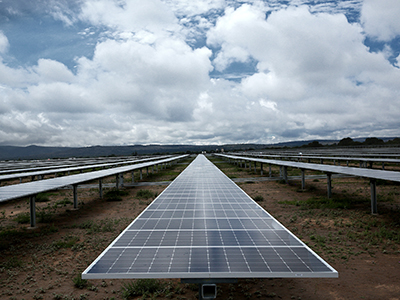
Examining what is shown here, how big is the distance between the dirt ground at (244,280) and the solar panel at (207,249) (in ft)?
4.74

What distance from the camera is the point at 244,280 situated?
6863 mm

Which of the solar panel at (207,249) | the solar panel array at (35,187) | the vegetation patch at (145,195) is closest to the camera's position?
the solar panel at (207,249)

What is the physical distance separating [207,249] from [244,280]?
231cm

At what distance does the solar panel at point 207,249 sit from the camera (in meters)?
4.40

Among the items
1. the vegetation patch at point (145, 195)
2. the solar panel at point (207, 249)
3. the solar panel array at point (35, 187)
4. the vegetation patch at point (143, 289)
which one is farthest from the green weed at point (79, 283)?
the vegetation patch at point (145, 195)

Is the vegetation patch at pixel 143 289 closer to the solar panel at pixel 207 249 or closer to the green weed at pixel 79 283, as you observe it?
the green weed at pixel 79 283

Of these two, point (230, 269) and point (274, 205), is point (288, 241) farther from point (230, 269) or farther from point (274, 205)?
point (274, 205)

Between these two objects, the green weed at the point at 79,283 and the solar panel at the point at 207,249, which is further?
the green weed at the point at 79,283

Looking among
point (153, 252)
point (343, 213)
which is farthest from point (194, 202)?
point (343, 213)

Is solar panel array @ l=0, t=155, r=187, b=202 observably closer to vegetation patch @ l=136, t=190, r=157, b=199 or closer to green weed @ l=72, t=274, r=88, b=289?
vegetation patch @ l=136, t=190, r=157, b=199

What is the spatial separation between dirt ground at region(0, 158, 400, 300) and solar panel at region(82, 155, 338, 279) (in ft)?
4.74

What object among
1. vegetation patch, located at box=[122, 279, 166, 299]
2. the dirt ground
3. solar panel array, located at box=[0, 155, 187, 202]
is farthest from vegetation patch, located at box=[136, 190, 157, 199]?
vegetation patch, located at box=[122, 279, 166, 299]

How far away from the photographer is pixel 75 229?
37.8ft

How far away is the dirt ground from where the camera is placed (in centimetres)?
625
